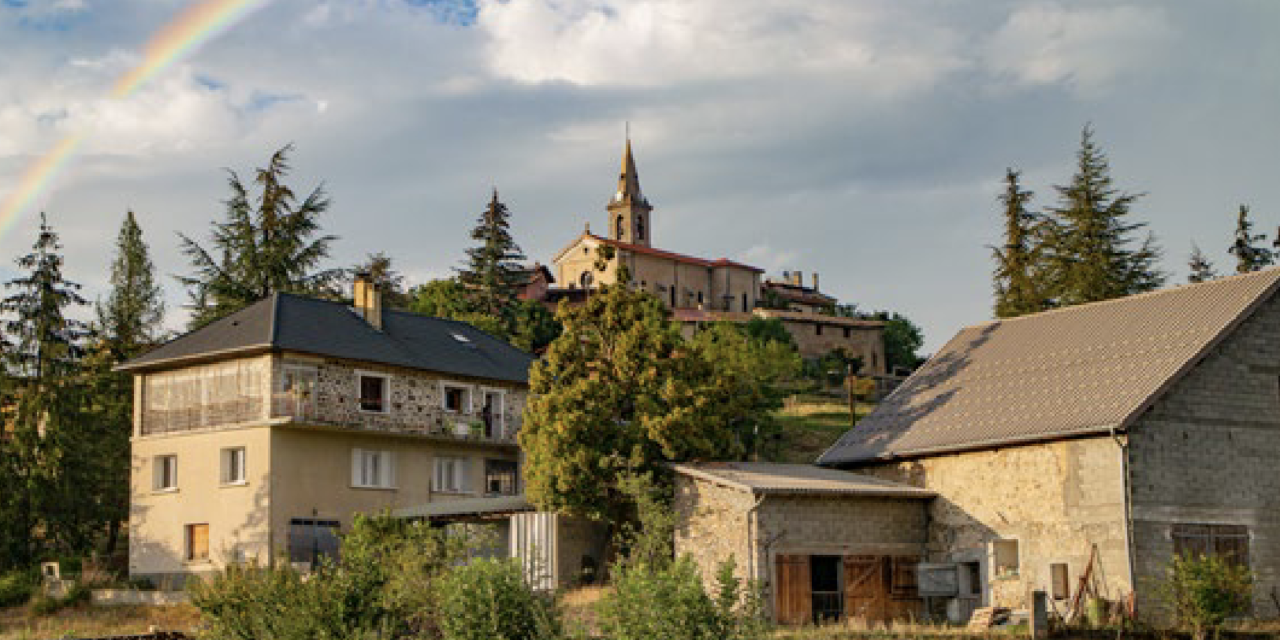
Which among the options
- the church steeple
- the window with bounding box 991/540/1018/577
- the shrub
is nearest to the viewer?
the shrub

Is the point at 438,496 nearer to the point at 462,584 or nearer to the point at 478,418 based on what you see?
the point at 478,418

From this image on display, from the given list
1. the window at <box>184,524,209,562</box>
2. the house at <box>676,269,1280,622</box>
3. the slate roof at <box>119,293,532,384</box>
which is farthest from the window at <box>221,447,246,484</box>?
the house at <box>676,269,1280,622</box>

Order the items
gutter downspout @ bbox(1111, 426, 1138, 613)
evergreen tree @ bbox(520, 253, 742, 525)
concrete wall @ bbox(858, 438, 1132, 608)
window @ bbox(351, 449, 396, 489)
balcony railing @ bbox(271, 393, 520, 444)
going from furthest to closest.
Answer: window @ bbox(351, 449, 396, 489) < balcony railing @ bbox(271, 393, 520, 444) < evergreen tree @ bbox(520, 253, 742, 525) < concrete wall @ bbox(858, 438, 1132, 608) < gutter downspout @ bbox(1111, 426, 1138, 613)

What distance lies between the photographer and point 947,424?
3728 centimetres

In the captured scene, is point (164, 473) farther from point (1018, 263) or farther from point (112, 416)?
point (1018, 263)

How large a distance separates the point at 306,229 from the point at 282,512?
19.7 metres

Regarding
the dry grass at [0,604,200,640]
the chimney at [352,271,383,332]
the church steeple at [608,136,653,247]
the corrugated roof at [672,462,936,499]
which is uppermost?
the church steeple at [608,136,653,247]

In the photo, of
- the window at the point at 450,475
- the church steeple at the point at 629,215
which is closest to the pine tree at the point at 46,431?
the window at the point at 450,475

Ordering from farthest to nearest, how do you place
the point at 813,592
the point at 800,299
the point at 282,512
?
the point at 800,299 → the point at 282,512 → the point at 813,592

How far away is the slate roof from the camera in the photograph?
48156 millimetres

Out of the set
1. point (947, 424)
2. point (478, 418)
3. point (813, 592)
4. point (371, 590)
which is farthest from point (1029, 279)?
point (371, 590)

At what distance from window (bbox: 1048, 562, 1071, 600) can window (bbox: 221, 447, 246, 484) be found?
1002 inches

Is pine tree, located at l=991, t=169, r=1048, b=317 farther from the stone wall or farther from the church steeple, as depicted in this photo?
the church steeple

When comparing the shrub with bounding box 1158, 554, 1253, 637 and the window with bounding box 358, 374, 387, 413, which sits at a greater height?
the window with bounding box 358, 374, 387, 413
